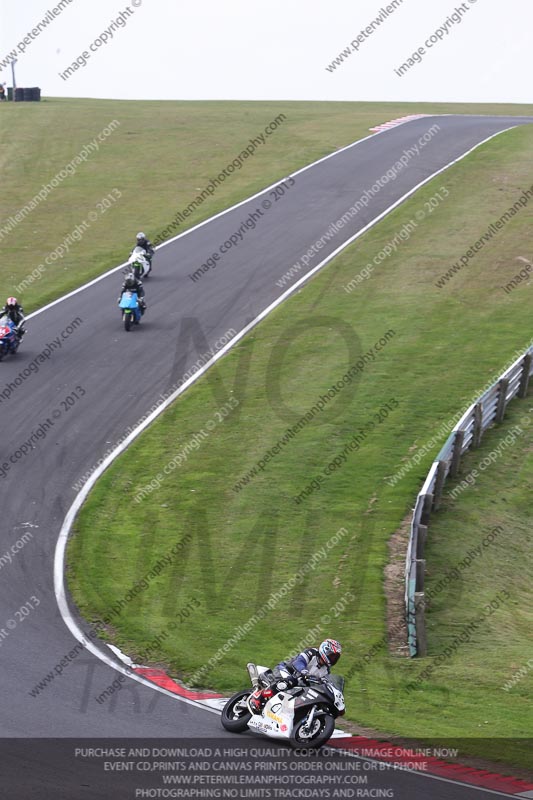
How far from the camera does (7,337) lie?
28.9 meters

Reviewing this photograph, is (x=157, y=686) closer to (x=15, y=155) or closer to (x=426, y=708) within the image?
(x=426, y=708)

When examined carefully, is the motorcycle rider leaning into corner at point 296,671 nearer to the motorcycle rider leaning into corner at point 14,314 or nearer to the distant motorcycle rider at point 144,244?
the motorcycle rider leaning into corner at point 14,314

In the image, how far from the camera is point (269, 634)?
1683 cm

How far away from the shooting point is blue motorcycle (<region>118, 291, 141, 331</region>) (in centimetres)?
3119

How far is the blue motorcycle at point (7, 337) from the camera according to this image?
94.5 feet

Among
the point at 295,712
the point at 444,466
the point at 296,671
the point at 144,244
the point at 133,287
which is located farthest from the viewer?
the point at 144,244

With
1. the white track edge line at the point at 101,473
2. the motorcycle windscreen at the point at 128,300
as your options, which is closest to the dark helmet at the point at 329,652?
the white track edge line at the point at 101,473

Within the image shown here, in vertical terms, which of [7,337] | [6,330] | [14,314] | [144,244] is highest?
[144,244]

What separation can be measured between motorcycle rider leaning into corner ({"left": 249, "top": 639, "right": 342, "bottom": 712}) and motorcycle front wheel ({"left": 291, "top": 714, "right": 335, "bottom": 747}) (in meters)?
0.49

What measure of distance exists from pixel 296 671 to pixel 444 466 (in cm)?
954

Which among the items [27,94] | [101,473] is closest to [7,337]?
[101,473]

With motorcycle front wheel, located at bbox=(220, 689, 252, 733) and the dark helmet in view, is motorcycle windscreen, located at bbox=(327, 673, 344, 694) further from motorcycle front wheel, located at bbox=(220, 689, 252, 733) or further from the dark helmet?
motorcycle front wheel, located at bbox=(220, 689, 252, 733)

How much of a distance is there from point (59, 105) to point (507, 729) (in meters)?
63.6

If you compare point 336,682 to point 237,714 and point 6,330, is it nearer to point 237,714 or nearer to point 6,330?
point 237,714
